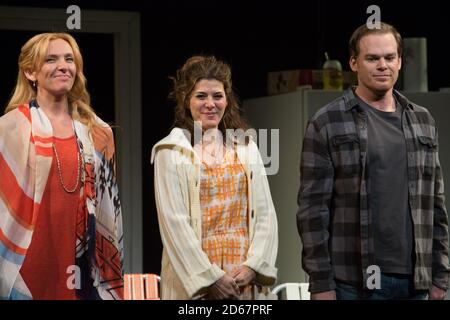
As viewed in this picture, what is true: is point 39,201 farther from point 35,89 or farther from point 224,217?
point 224,217

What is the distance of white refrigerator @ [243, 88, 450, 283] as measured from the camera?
5359 mm

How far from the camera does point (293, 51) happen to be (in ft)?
19.0

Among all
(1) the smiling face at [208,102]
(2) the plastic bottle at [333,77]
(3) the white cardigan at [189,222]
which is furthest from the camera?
(2) the plastic bottle at [333,77]

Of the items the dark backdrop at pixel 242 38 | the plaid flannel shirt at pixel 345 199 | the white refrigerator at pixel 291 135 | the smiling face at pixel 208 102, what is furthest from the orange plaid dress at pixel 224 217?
the dark backdrop at pixel 242 38

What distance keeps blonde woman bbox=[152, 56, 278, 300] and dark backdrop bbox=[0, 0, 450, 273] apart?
58.8 inches

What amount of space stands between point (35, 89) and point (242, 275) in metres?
0.99

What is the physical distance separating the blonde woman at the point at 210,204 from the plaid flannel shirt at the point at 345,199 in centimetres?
26

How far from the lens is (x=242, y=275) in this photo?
12.7 feet

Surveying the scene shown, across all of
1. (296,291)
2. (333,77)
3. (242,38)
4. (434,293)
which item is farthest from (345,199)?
(242,38)

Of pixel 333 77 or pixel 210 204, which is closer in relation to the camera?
pixel 210 204

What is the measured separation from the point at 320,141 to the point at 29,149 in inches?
39.4

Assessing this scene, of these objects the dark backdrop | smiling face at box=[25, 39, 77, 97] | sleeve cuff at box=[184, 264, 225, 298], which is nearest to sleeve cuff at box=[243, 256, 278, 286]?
sleeve cuff at box=[184, 264, 225, 298]

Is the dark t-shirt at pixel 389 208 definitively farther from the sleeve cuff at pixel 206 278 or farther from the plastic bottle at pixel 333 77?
the plastic bottle at pixel 333 77

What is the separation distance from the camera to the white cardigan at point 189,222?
12.6ft
